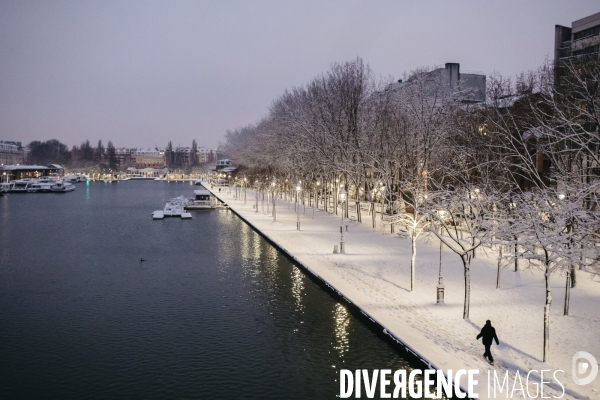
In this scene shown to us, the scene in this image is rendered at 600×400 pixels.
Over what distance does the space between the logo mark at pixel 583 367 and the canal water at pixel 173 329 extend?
509 centimetres

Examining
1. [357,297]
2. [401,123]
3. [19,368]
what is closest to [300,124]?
[401,123]

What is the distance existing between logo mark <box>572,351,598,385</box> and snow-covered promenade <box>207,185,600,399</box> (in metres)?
0.18

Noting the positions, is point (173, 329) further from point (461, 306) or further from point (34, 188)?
point (34, 188)

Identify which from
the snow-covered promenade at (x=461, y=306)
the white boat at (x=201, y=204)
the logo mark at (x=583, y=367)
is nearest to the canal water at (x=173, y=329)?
the snow-covered promenade at (x=461, y=306)

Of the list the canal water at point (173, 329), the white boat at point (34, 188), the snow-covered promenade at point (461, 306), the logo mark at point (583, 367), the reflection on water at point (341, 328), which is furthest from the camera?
the white boat at point (34, 188)

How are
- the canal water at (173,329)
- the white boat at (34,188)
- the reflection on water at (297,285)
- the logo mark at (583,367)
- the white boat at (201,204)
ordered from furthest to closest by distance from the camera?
the white boat at (34,188)
the white boat at (201,204)
the reflection on water at (297,285)
the canal water at (173,329)
the logo mark at (583,367)

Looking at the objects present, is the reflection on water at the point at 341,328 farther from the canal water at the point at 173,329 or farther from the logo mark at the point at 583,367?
the logo mark at the point at 583,367

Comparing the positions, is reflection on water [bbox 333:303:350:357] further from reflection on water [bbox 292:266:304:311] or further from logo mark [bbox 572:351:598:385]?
logo mark [bbox 572:351:598:385]

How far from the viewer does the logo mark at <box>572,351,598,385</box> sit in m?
14.6

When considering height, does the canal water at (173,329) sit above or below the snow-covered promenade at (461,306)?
below

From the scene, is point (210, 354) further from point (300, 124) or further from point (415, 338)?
point (300, 124)

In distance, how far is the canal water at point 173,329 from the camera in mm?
16188

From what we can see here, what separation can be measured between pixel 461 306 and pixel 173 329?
1145 centimetres

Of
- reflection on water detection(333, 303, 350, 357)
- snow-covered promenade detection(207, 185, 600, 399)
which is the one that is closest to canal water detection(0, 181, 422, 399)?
reflection on water detection(333, 303, 350, 357)
